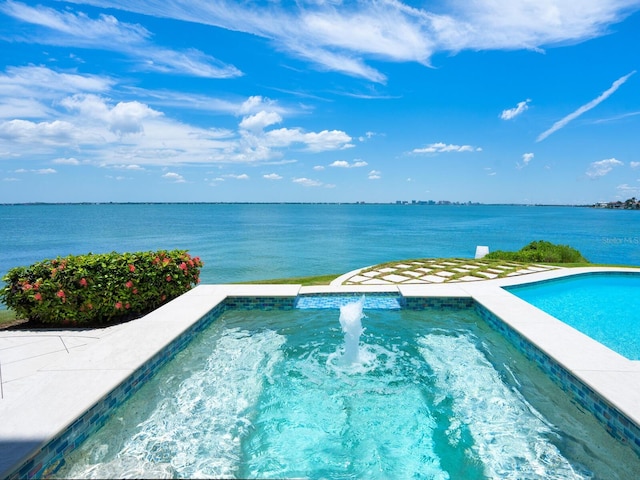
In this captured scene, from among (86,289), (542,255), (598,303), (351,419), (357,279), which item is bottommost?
(351,419)

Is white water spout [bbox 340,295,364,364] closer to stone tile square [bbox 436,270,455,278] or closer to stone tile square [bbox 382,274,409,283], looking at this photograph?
stone tile square [bbox 382,274,409,283]

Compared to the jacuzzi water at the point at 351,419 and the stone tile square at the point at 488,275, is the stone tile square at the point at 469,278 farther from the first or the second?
the jacuzzi water at the point at 351,419

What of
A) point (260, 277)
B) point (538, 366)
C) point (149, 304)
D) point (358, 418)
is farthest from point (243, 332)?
point (260, 277)

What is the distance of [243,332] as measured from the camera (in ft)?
19.7

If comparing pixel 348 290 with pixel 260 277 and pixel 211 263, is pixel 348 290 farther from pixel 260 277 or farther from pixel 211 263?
pixel 211 263

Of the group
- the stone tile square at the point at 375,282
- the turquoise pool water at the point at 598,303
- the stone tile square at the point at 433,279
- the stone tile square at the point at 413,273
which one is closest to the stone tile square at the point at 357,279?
the stone tile square at the point at 375,282

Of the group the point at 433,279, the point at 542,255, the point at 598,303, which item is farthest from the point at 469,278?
the point at 542,255

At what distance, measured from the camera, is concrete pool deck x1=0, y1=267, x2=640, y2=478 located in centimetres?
284

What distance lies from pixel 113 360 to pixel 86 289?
2.82 metres

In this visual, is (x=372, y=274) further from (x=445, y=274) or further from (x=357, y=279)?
(x=445, y=274)

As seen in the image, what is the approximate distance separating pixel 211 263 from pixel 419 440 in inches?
981

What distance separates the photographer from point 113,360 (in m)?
4.05

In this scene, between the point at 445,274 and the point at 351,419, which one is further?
the point at 445,274

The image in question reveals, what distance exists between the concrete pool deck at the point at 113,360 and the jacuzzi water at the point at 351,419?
327mm
